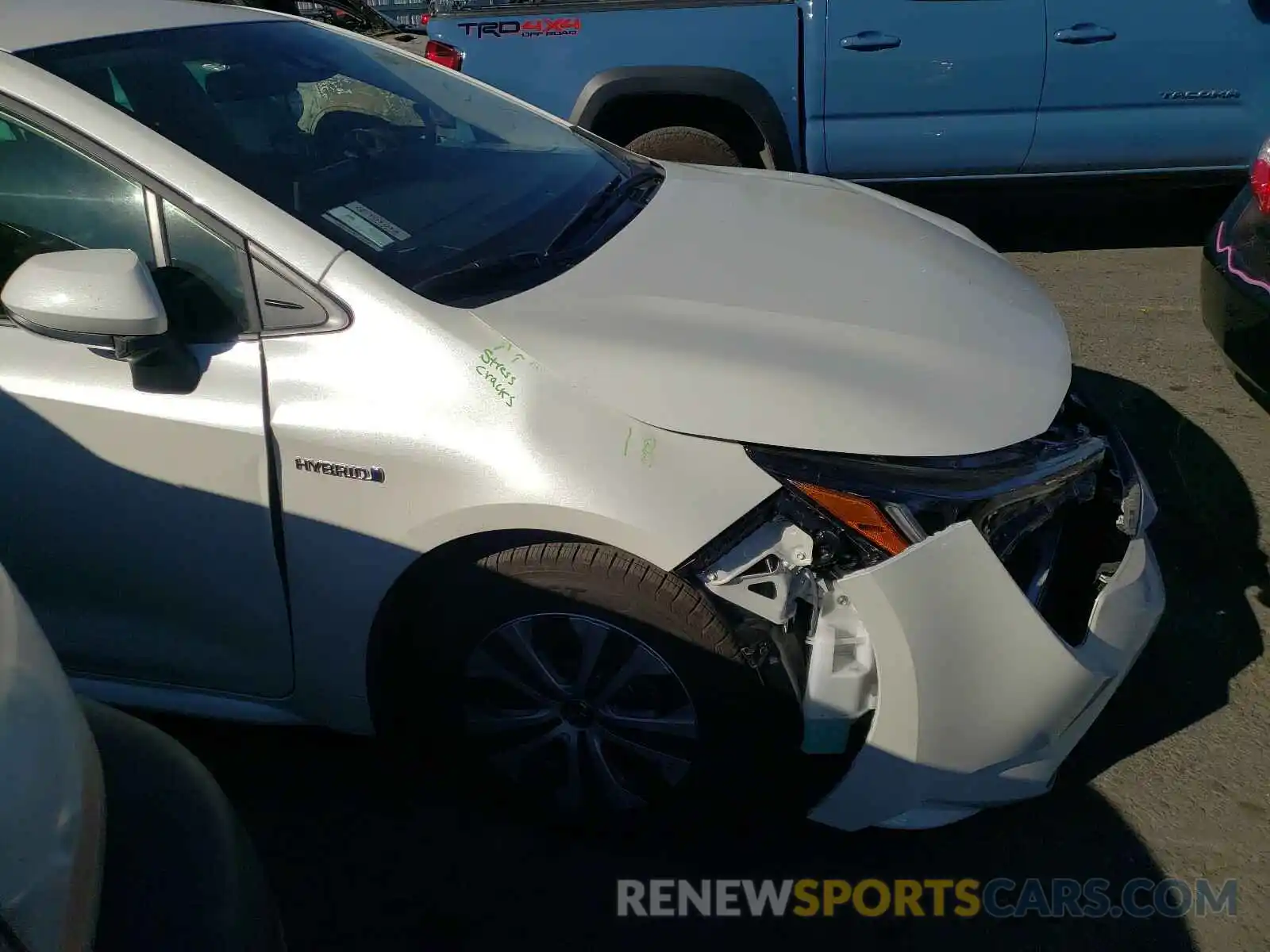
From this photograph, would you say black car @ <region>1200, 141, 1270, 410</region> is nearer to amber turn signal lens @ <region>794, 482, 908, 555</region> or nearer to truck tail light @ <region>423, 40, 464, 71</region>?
amber turn signal lens @ <region>794, 482, 908, 555</region>

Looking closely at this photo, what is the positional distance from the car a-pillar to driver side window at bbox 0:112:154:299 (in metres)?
3.71

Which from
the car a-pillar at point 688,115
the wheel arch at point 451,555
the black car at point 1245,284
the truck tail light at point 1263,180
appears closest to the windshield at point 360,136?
the wheel arch at point 451,555

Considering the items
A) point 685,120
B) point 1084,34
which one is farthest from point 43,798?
point 1084,34

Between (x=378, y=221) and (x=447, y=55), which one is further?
(x=447, y=55)

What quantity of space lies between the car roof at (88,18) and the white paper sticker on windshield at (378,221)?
29.4 inches

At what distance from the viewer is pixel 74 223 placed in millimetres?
2191

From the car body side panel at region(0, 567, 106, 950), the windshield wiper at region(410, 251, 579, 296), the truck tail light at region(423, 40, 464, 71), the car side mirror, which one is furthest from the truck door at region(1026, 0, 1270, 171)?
the car body side panel at region(0, 567, 106, 950)

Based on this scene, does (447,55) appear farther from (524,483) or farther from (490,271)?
(524,483)

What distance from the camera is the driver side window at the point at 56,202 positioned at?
83.8 inches

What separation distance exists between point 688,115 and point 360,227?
394 centimetres

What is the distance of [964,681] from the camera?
77.4 inches

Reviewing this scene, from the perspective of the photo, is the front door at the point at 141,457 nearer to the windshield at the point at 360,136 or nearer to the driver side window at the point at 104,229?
the driver side window at the point at 104,229

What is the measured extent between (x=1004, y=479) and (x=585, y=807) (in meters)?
1.12

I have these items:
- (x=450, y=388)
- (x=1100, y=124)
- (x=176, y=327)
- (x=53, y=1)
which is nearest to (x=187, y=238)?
(x=176, y=327)
